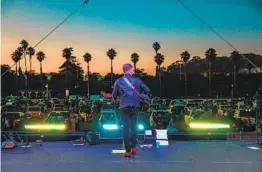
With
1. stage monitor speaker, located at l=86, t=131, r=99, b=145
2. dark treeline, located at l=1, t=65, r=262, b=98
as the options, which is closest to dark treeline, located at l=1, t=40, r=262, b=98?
dark treeline, located at l=1, t=65, r=262, b=98

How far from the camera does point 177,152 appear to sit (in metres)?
7.38

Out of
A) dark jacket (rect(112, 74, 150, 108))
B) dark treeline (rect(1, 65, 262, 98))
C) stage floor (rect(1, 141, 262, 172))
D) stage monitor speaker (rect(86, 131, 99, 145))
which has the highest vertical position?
dark treeline (rect(1, 65, 262, 98))

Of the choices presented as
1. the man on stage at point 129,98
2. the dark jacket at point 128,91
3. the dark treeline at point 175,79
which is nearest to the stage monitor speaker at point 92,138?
the man on stage at point 129,98

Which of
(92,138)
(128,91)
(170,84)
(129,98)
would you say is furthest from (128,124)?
(170,84)

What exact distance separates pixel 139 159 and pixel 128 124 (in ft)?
1.92

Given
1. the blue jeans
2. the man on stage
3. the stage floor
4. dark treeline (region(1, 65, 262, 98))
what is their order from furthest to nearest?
dark treeline (region(1, 65, 262, 98)) → the blue jeans → the man on stage → the stage floor

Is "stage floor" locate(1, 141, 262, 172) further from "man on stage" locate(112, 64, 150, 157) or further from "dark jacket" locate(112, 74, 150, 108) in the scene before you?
"dark jacket" locate(112, 74, 150, 108)

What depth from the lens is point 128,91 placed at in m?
6.63

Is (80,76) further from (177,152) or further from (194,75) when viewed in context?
(177,152)

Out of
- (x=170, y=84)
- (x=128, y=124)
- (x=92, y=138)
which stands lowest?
(x=92, y=138)

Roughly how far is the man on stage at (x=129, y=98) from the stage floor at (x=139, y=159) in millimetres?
366

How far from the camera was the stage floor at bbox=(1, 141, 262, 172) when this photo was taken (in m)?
5.90

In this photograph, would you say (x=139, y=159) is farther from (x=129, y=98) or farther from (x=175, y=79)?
(x=175, y=79)

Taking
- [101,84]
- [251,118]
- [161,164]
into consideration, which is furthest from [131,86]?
[101,84]
